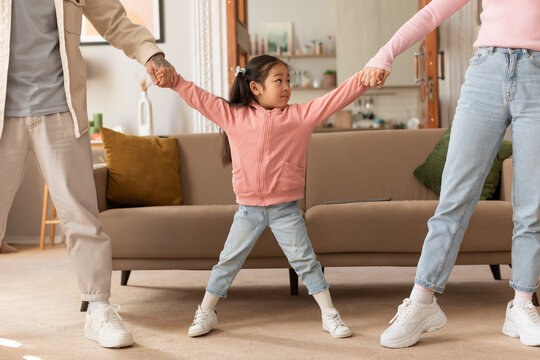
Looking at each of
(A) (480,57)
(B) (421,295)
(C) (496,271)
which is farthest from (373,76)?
(C) (496,271)

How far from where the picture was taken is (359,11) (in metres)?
7.06

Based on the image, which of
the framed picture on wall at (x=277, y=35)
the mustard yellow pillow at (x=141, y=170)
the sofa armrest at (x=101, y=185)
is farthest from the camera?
the framed picture on wall at (x=277, y=35)

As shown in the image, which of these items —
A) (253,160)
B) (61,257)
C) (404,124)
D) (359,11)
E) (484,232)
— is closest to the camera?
(253,160)

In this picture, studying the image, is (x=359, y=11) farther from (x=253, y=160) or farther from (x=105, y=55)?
(x=253, y=160)

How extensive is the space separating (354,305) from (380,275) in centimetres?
77

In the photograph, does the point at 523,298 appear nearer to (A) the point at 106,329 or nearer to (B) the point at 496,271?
(B) the point at 496,271

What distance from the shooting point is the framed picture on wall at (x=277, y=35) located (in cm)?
780

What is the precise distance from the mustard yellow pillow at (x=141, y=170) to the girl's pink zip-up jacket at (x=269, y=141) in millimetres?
854

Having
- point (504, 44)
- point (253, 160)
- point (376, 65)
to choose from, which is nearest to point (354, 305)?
point (253, 160)

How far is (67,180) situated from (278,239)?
27.4 inches

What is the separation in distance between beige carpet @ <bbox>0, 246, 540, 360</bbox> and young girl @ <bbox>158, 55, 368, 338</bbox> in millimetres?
139

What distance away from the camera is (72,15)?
1.98 meters

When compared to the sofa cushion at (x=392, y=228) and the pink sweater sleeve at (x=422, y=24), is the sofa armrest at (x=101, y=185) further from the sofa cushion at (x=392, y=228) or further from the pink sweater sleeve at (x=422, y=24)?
the pink sweater sleeve at (x=422, y=24)

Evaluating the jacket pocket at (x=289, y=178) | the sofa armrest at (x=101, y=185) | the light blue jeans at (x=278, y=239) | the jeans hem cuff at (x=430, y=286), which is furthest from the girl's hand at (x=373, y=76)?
the sofa armrest at (x=101, y=185)
